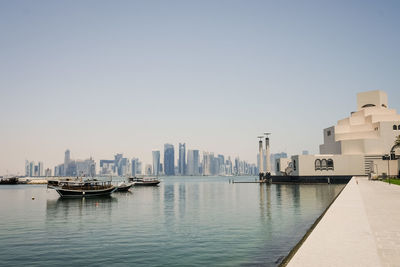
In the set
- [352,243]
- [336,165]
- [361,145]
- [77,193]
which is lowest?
[77,193]

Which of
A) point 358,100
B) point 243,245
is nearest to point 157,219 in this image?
point 243,245

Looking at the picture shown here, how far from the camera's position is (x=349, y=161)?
121m

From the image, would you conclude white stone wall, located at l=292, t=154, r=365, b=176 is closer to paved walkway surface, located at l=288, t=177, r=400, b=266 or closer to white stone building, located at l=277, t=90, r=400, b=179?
white stone building, located at l=277, t=90, r=400, b=179

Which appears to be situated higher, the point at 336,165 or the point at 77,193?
the point at 336,165

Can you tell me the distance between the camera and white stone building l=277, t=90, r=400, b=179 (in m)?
119

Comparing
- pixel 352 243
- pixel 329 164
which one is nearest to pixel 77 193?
pixel 352 243

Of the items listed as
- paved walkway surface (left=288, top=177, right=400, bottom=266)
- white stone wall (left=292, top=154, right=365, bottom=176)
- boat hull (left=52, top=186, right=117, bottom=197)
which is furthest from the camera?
white stone wall (left=292, top=154, right=365, bottom=176)

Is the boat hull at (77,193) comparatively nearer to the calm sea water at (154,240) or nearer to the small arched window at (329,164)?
the calm sea water at (154,240)

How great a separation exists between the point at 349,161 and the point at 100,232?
11062cm

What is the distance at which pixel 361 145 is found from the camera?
402ft

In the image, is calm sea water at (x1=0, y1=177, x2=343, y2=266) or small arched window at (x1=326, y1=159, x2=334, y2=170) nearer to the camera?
calm sea water at (x1=0, y1=177, x2=343, y2=266)

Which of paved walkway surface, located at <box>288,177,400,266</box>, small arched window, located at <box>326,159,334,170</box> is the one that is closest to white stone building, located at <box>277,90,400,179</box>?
small arched window, located at <box>326,159,334,170</box>

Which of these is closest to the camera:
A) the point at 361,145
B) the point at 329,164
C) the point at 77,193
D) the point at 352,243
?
the point at 352,243

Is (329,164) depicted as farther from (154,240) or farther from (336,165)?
(154,240)
